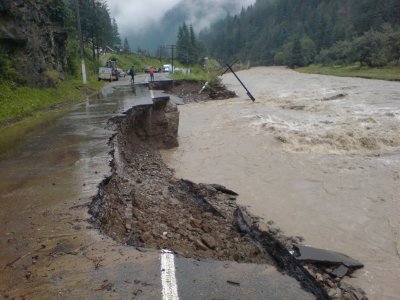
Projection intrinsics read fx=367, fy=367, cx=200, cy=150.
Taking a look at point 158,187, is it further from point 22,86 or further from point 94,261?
point 22,86

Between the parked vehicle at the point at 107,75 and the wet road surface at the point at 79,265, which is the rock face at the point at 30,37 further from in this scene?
the wet road surface at the point at 79,265

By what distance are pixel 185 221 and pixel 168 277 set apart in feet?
9.49

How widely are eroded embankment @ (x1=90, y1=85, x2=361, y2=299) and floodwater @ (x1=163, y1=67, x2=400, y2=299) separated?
0.67m

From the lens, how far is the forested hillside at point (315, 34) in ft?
169

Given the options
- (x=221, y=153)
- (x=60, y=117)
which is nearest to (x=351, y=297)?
(x=221, y=153)

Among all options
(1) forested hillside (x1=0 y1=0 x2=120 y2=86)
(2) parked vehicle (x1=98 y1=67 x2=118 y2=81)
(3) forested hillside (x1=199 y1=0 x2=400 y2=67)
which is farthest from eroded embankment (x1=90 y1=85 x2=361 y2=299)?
(3) forested hillside (x1=199 y1=0 x2=400 y2=67)

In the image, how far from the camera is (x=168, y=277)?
12.1 ft

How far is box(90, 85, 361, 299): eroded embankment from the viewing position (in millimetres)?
4891

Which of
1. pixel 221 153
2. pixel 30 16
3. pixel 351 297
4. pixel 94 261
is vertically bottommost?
pixel 221 153

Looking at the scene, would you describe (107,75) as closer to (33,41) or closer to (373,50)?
(33,41)

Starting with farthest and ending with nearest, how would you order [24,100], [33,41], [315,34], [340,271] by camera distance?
[315,34] → [33,41] → [24,100] → [340,271]

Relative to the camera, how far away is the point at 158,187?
877cm

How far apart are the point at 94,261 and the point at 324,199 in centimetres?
579

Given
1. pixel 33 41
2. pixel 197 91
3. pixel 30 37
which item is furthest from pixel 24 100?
pixel 197 91
